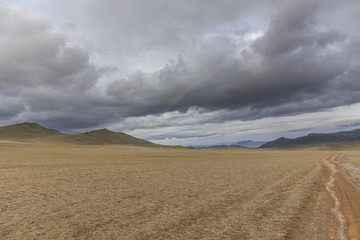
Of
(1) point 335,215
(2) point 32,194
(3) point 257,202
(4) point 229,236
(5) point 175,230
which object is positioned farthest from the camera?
(2) point 32,194

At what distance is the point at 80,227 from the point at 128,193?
7394mm

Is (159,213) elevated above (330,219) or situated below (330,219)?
above

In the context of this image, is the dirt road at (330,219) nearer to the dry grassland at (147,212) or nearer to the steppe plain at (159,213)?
the steppe plain at (159,213)

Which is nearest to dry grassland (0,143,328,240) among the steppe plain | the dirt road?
the steppe plain

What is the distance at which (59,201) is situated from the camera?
14.9 metres

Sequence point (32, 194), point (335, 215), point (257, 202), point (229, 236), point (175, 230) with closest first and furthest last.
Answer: point (229, 236)
point (175, 230)
point (335, 215)
point (257, 202)
point (32, 194)

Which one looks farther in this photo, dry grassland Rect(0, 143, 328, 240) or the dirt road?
dry grassland Rect(0, 143, 328, 240)

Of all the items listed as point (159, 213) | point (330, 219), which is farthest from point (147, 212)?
point (330, 219)

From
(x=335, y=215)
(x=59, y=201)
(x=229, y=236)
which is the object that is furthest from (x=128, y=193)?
(x=335, y=215)

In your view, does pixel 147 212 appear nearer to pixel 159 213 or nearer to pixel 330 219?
pixel 159 213

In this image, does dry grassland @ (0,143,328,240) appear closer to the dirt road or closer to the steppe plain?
the steppe plain

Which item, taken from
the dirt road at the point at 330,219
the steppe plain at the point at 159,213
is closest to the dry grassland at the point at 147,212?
the steppe plain at the point at 159,213

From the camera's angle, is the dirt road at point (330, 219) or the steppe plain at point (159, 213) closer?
the dirt road at point (330, 219)

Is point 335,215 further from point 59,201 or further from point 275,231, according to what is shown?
point 59,201
